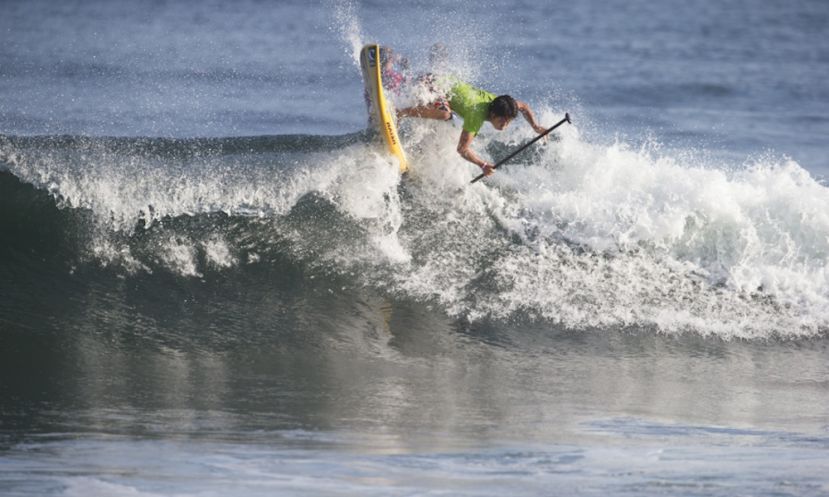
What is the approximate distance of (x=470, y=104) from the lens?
34.2ft

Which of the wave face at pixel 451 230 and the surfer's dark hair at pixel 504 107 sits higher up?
the surfer's dark hair at pixel 504 107

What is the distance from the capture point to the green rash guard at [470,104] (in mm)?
10383

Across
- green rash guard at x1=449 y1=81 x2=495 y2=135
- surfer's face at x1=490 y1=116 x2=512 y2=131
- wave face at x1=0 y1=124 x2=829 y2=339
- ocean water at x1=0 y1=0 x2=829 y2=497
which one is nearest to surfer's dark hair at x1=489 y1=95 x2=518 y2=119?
surfer's face at x1=490 y1=116 x2=512 y2=131

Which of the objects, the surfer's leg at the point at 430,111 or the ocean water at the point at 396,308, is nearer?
the ocean water at the point at 396,308

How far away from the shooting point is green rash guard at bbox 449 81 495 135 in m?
10.4

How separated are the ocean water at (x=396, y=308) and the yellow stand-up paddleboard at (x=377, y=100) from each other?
243 mm

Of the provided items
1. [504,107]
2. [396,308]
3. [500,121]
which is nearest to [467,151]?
[500,121]

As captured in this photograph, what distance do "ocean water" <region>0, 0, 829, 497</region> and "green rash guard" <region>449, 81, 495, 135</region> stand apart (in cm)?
41

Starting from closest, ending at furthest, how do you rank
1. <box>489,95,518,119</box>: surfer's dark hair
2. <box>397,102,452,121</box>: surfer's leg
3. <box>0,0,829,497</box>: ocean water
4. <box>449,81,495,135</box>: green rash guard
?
<box>0,0,829,497</box>: ocean water
<box>489,95,518,119</box>: surfer's dark hair
<box>449,81,495,135</box>: green rash guard
<box>397,102,452,121</box>: surfer's leg

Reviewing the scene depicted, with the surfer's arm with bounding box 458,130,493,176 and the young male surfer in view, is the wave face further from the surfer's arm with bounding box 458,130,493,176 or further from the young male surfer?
the surfer's arm with bounding box 458,130,493,176

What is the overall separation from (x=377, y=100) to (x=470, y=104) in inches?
36.0

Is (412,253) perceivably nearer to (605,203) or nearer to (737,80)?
(605,203)

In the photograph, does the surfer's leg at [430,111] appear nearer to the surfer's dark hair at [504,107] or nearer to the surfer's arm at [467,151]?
the surfer's arm at [467,151]

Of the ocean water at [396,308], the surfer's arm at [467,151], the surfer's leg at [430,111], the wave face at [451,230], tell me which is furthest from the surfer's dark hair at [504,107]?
the wave face at [451,230]
